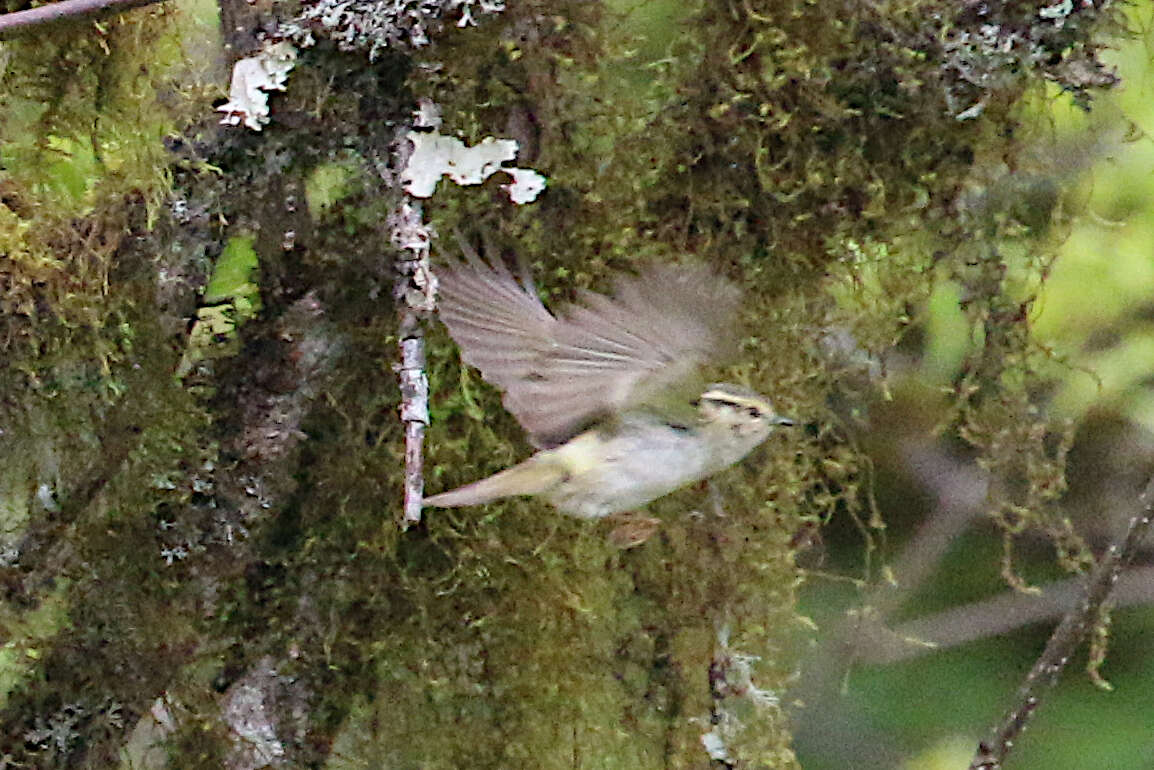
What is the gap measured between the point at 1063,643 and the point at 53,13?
3.03ft

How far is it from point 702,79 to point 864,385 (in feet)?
1.36

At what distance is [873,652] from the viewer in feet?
5.91

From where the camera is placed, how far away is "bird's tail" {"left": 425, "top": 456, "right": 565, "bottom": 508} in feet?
3.27

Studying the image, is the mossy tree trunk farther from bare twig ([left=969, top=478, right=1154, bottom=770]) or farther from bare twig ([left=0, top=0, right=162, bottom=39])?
bare twig ([left=969, top=478, right=1154, bottom=770])

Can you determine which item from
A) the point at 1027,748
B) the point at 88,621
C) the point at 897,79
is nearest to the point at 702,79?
the point at 897,79

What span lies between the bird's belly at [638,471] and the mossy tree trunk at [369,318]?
0.07 m

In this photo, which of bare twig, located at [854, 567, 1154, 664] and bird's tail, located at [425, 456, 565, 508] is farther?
bare twig, located at [854, 567, 1154, 664]

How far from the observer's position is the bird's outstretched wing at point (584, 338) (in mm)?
926

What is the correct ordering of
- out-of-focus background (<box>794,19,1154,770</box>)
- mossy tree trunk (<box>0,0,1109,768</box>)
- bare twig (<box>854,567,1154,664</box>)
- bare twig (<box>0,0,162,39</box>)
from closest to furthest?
bare twig (<box>0,0,162,39</box>)
mossy tree trunk (<box>0,0,1109,768</box>)
out-of-focus background (<box>794,19,1154,770</box>)
bare twig (<box>854,567,1154,664</box>)

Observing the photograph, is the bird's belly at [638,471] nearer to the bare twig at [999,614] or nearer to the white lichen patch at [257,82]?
the white lichen patch at [257,82]

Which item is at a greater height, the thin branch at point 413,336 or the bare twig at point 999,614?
the thin branch at point 413,336

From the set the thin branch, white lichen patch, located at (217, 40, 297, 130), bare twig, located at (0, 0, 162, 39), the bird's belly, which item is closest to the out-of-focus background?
the bird's belly

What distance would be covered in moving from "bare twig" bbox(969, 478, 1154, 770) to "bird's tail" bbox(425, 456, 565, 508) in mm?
417

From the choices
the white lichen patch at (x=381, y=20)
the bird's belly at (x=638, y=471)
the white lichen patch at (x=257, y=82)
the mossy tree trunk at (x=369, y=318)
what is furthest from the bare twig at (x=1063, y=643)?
the white lichen patch at (x=257, y=82)
